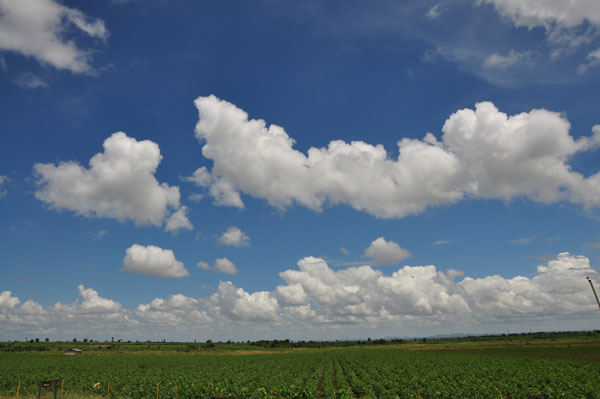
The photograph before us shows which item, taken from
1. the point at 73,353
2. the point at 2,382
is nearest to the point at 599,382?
the point at 2,382

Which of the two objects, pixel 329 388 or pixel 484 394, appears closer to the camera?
pixel 484 394

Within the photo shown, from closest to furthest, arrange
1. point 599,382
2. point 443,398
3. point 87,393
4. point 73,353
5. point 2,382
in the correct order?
1. point 443,398
2. point 599,382
3. point 87,393
4. point 2,382
5. point 73,353

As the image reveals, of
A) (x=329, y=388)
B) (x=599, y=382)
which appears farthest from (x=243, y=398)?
(x=599, y=382)

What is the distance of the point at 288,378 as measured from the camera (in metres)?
47.8

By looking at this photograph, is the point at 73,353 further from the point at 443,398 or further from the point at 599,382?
the point at 599,382

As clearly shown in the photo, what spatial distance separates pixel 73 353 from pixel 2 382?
330 ft

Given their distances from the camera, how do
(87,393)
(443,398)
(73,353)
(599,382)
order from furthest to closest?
1. (73,353)
2. (87,393)
3. (599,382)
4. (443,398)

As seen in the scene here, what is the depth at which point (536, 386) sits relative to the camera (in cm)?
3791

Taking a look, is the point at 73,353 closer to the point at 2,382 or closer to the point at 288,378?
the point at 2,382

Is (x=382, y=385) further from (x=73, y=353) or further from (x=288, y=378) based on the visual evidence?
(x=73, y=353)

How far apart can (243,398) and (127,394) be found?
14.6m

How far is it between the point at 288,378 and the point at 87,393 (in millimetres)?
22603

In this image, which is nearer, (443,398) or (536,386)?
(443,398)

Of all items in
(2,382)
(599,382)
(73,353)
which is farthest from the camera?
(73,353)
